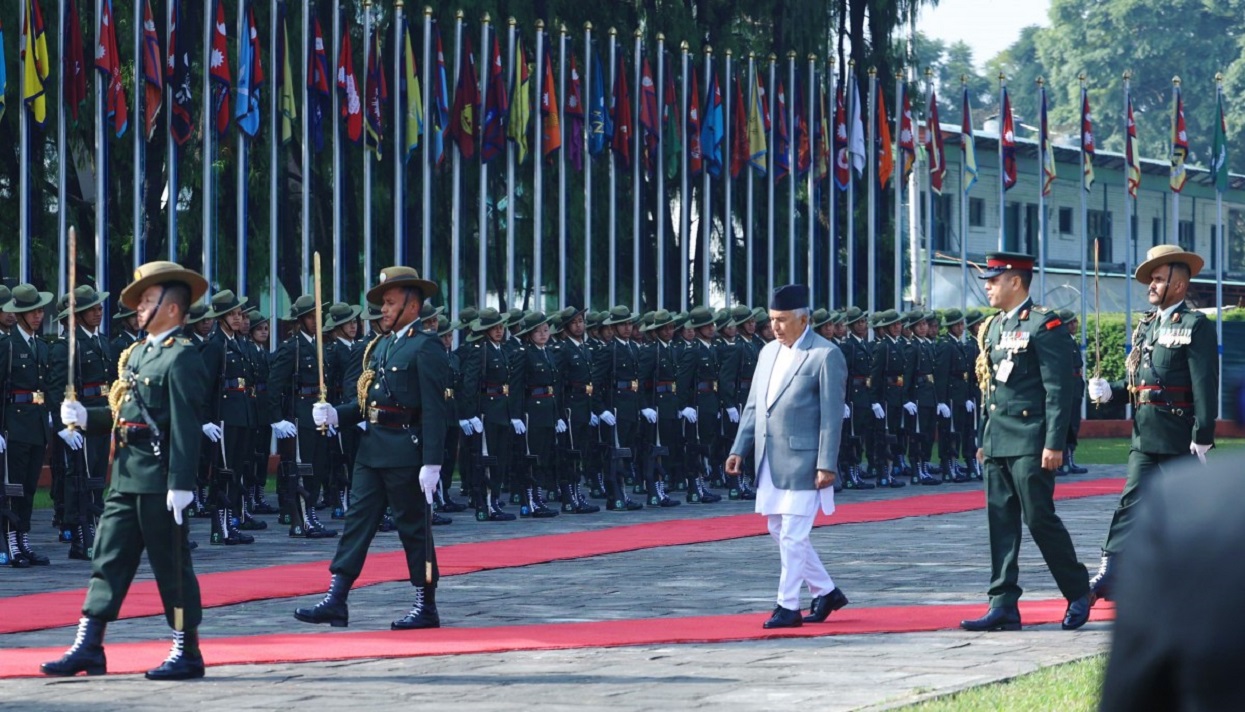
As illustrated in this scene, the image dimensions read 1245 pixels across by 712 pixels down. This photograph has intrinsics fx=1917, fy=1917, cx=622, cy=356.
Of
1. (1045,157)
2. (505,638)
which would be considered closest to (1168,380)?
(505,638)

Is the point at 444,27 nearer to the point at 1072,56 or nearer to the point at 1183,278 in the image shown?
the point at 1183,278

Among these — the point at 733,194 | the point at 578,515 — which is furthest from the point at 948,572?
the point at 733,194

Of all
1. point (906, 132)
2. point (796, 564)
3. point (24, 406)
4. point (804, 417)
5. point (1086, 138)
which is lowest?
point (796, 564)

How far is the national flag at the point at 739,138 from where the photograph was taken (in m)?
30.3

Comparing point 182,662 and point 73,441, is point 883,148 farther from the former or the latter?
point 182,662

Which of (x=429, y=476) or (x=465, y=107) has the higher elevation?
(x=465, y=107)

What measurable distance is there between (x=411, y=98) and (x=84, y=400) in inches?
420

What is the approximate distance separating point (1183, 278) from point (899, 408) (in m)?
14.2

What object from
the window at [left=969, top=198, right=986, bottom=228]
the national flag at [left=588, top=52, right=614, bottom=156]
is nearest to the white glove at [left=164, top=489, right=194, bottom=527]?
the national flag at [left=588, top=52, right=614, bottom=156]

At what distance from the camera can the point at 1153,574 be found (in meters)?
1.82

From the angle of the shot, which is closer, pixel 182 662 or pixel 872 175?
pixel 182 662

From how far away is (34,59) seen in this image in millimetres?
20703

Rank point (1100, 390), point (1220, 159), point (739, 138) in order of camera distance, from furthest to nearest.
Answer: point (1220, 159), point (739, 138), point (1100, 390)

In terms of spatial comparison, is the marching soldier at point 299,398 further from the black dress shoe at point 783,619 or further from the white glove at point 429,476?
the black dress shoe at point 783,619
